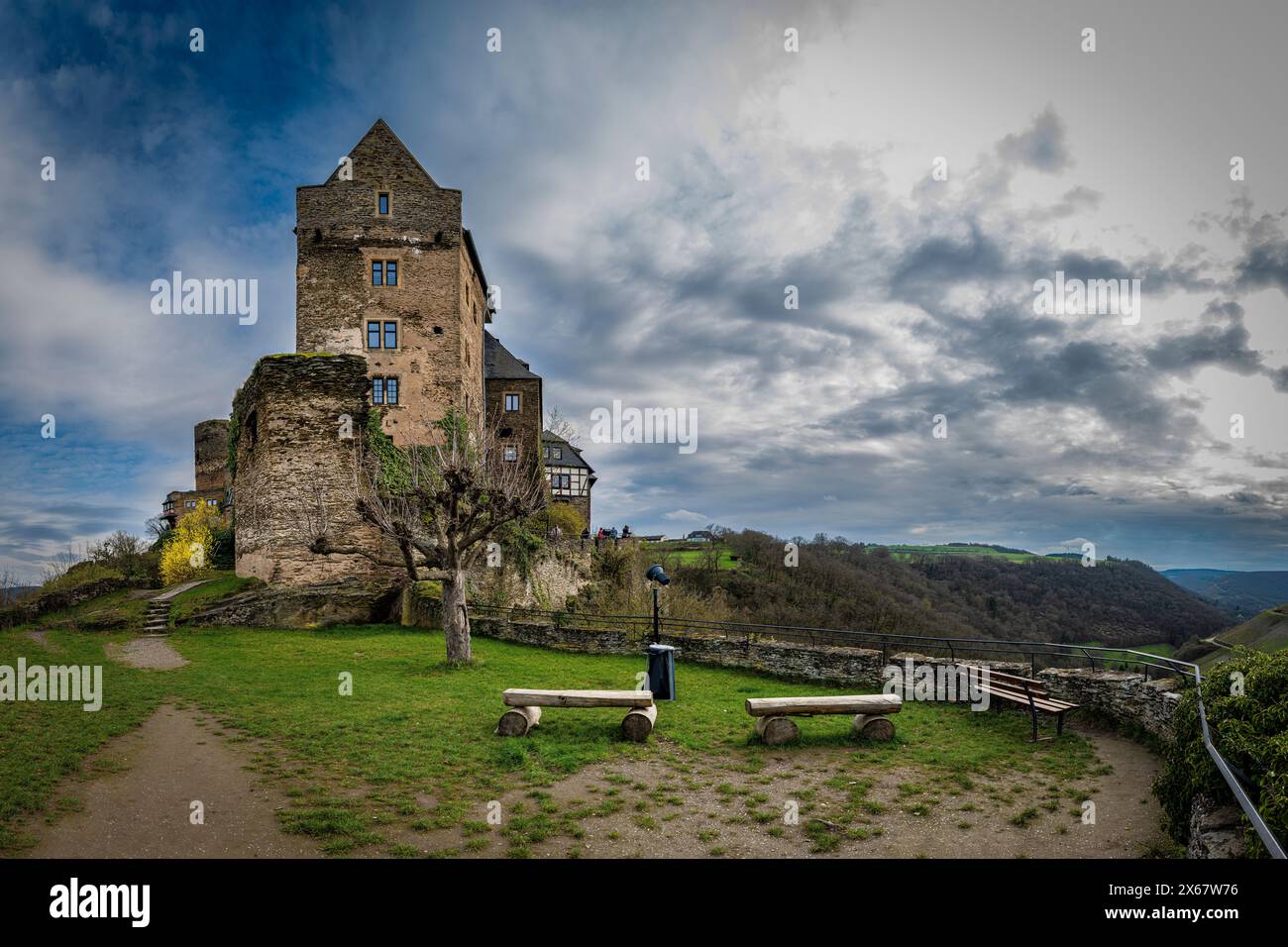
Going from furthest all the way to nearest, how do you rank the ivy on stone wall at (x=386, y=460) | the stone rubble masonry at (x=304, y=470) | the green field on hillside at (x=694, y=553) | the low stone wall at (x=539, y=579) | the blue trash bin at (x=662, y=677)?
the green field on hillside at (x=694, y=553) < the low stone wall at (x=539, y=579) < the ivy on stone wall at (x=386, y=460) < the stone rubble masonry at (x=304, y=470) < the blue trash bin at (x=662, y=677)

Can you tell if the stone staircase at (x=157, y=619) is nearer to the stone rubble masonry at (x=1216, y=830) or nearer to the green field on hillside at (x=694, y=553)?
the stone rubble masonry at (x=1216, y=830)

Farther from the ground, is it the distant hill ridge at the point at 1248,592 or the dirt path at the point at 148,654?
the dirt path at the point at 148,654

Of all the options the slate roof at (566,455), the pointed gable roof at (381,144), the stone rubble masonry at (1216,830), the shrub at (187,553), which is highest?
the pointed gable roof at (381,144)

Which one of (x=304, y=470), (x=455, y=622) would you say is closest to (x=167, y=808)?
(x=455, y=622)

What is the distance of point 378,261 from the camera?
31.1m

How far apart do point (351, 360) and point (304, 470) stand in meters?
4.46

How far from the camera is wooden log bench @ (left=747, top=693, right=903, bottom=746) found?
9.82 m

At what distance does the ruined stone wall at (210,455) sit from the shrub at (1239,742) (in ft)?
198

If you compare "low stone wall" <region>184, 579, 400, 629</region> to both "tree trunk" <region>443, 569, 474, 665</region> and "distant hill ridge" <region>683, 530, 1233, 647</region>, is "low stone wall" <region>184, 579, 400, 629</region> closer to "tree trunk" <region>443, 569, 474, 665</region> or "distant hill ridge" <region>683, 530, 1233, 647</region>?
"tree trunk" <region>443, 569, 474, 665</region>

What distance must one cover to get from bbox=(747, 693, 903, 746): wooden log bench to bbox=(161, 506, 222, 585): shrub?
25729mm

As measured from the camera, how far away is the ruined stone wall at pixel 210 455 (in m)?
52.5

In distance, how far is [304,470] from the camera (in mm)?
24062

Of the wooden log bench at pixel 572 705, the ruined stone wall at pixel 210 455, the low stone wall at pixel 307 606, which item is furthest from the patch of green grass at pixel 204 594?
the ruined stone wall at pixel 210 455

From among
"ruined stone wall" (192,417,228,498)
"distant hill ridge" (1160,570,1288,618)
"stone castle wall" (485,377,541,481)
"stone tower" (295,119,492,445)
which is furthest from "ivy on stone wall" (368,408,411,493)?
"distant hill ridge" (1160,570,1288,618)
